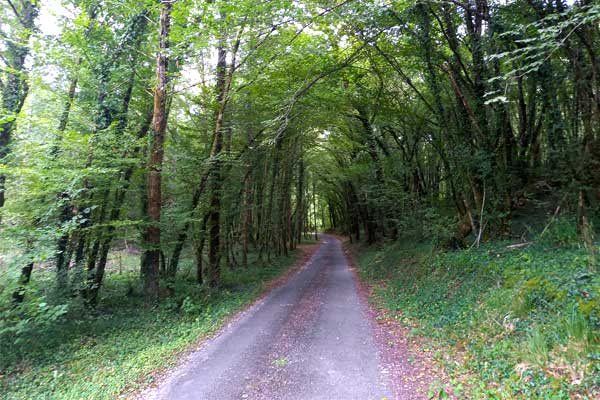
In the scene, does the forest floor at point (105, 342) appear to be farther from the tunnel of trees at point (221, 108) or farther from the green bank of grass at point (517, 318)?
the green bank of grass at point (517, 318)

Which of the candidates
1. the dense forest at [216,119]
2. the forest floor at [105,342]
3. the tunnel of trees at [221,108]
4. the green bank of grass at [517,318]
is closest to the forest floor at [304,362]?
the forest floor at [105,342]

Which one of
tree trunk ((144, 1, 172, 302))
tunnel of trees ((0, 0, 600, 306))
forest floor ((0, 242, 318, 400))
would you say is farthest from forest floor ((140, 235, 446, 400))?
tunnel of trees ((0, 0, 600, 306))

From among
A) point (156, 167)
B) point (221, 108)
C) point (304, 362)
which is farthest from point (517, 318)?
point (221, 108)

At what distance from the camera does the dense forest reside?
625cm

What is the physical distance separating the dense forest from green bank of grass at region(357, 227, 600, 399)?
0.88 feet

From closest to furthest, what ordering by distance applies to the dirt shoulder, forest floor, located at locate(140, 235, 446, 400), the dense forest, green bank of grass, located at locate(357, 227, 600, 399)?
green bank of grass, located at locate(357, 227, 600, 399)
the dirt shoulder
forest floor, located at locate(140, 235, 446, 400)
the dense forest

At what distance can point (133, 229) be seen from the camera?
27.7ft

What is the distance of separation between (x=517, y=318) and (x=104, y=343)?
7665 millimetres

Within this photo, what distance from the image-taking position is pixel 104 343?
6.48m

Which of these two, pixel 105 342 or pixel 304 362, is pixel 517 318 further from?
pixel 105 342

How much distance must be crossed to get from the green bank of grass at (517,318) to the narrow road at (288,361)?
114cm

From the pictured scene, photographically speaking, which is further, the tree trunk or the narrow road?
the tree trunk

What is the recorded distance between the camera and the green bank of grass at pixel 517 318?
10.9 ft

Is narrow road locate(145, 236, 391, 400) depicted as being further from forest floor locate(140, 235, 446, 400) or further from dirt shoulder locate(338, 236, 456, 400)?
dirt shoulder locate(338, 236, 456, 400)
